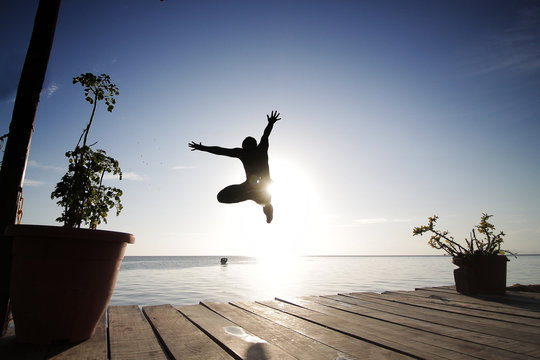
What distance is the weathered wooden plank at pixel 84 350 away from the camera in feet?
5.87

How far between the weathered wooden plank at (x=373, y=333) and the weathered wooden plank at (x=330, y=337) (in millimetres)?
71

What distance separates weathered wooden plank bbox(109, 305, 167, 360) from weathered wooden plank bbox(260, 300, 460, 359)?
4.78 ft

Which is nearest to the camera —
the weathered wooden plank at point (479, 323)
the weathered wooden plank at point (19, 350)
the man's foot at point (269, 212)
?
the weathered wooden plank at point (19, 350)

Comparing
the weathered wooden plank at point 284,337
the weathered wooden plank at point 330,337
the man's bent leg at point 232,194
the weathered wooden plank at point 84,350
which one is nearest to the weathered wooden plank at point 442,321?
the weathered wooden plank at point 330,337

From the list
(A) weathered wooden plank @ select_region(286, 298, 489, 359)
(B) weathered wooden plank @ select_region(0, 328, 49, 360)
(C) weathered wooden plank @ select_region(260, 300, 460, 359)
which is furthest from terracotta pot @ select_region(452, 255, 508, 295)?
(B) weathered wooden plank @ select_region(0, 328, 49, 360)

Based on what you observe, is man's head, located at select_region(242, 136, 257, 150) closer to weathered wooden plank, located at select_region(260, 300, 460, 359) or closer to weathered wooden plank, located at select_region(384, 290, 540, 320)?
weathered wooden plank, located at select_region(260, 300, 460, 359)

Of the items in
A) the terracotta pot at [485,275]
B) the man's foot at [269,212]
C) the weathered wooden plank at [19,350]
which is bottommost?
the weathered wooden plank at [19,350]

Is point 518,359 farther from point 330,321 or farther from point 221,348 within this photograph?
point 221,348

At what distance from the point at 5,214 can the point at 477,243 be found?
6.10 m

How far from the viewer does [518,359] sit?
1708 millimetres

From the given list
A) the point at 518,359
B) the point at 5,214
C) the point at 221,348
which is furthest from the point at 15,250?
the point at 518,359

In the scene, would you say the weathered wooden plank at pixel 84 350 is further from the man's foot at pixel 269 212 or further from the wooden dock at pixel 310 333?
the man's foot at pixel 269 212

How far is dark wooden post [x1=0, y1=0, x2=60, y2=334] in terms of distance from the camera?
7.64 feet

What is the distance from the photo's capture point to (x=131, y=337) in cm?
219
